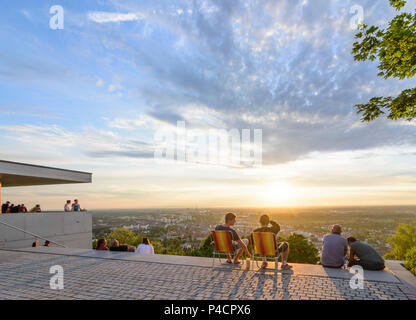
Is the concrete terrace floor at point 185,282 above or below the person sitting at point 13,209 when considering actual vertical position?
below

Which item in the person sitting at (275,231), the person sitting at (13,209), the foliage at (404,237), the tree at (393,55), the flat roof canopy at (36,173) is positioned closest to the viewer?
the tree at (393,55)

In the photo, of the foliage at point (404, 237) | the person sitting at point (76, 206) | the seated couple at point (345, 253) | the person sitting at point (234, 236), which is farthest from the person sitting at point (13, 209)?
the foliage at point (404, 237)

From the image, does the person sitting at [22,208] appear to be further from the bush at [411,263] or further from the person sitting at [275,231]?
the bush at [411,263]

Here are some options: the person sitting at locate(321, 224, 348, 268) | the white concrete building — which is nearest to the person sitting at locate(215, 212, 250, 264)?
the person sitting at locate(321, 224, 348, 268)

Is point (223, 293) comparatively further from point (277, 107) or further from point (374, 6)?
point (277, 107)

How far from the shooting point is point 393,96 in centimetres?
681

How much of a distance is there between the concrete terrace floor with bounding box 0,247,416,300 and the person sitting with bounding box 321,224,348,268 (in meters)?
0.31

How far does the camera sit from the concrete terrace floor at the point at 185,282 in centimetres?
460

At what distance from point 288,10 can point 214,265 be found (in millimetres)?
8655

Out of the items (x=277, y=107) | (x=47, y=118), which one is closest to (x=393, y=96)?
(x=277, y=107)

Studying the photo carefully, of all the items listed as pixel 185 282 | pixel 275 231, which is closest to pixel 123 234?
pixel 275 231

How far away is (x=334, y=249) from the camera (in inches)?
250

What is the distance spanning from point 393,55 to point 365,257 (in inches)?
184

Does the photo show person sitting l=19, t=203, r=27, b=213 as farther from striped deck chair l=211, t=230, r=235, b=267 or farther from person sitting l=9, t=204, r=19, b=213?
striped deck chair l=211, t=230, r=235, b=267
